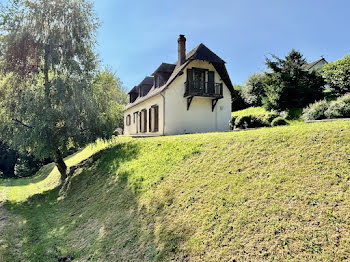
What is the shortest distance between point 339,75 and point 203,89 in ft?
33.0

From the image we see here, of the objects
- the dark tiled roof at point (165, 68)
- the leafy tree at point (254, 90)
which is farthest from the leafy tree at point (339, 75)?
the dark tiled roof at point (165, 68)

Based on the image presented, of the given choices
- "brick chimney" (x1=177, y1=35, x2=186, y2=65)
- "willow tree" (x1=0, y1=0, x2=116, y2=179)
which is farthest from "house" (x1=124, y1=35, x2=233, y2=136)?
"willow tree" (x1=0, y1=0, x2=116, y2=179)

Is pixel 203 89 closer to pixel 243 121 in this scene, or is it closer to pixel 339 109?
pixel 243 121

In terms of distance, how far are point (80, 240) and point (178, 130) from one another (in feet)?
33.7

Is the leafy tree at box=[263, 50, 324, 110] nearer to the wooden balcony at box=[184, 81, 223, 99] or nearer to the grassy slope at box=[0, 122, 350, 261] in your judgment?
the wooden balcony at box=[184, 81, 223, 99]

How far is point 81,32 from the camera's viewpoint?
11.5m

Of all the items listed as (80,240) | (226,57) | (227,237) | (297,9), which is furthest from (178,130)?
(227,237)

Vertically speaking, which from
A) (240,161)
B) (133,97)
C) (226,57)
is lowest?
(240,161)

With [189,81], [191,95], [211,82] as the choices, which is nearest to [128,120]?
[189,81]

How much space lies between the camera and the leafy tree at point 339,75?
15.6 meters

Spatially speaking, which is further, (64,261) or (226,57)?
(226,57)

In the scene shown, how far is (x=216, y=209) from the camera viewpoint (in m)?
4.46

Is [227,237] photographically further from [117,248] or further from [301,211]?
[117,248]

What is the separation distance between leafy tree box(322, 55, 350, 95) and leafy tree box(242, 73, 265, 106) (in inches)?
257
